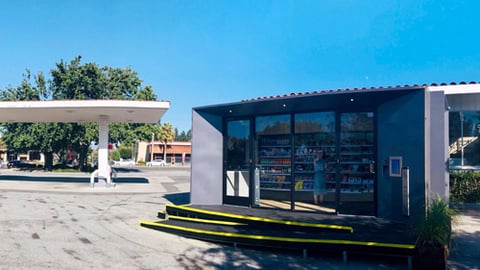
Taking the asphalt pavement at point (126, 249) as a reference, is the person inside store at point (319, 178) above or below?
above

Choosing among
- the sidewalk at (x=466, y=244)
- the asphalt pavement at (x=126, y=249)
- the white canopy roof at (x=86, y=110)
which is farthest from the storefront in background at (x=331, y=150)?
the white canopy roof at (x=86, y=110)

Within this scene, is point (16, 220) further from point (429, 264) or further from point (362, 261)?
point (429, 264)

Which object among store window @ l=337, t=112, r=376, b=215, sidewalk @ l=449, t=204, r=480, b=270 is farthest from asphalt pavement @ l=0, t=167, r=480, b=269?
store window @ l=337, t=112, r=376, b=215

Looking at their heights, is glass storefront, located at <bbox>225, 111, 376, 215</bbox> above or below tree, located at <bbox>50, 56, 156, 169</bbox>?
below

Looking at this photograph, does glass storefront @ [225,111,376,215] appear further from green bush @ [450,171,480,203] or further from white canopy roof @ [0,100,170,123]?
white canopy roof @ [0,100,170,123]

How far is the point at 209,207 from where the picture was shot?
9711 mm

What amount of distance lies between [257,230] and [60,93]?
113ft

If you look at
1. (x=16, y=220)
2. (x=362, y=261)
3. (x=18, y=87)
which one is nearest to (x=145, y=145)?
(x=18, y=87)

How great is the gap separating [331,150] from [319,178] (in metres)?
0.80

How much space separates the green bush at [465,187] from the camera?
11914mm

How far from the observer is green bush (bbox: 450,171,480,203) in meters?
11.9

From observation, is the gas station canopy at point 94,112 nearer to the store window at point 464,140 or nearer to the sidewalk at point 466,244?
the sidewalk at point 466,244

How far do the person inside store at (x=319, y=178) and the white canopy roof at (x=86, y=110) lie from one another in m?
8.24

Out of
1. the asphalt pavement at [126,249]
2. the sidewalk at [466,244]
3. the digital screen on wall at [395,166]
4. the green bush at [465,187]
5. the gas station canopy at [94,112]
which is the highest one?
the gas station canopy at [94,112]
